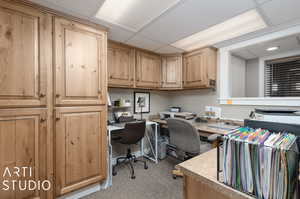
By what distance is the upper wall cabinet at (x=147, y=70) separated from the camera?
2.70 meters

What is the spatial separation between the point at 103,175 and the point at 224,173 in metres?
1.68

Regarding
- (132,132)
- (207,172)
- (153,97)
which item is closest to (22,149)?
(132,132)

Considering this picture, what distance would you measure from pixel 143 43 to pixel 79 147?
6.22ft

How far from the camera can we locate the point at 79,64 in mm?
1697

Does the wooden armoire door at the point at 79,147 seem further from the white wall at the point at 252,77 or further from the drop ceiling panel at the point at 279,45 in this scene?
the white wall at the point at 252,77

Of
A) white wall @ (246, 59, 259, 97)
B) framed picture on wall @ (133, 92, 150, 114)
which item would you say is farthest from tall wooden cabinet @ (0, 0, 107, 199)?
white wall @ (246, 59, 259, 97)

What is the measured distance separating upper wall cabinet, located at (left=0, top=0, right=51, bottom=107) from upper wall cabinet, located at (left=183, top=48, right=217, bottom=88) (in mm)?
2277

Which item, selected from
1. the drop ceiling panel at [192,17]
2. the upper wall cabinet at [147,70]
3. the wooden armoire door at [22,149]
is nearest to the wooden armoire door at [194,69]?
the upper wall cabinet at [147,70]

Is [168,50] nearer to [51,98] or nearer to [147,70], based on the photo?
[147,70]

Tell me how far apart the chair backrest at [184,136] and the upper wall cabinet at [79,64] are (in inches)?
43.5

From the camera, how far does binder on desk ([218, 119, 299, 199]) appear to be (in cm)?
54

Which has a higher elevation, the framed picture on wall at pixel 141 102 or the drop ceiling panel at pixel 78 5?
the drop ceiling panel at pixel 78 5

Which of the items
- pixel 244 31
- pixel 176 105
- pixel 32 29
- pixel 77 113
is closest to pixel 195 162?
pixel 77 113

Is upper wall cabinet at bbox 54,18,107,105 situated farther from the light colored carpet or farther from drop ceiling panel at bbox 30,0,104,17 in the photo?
the light colored carpet
